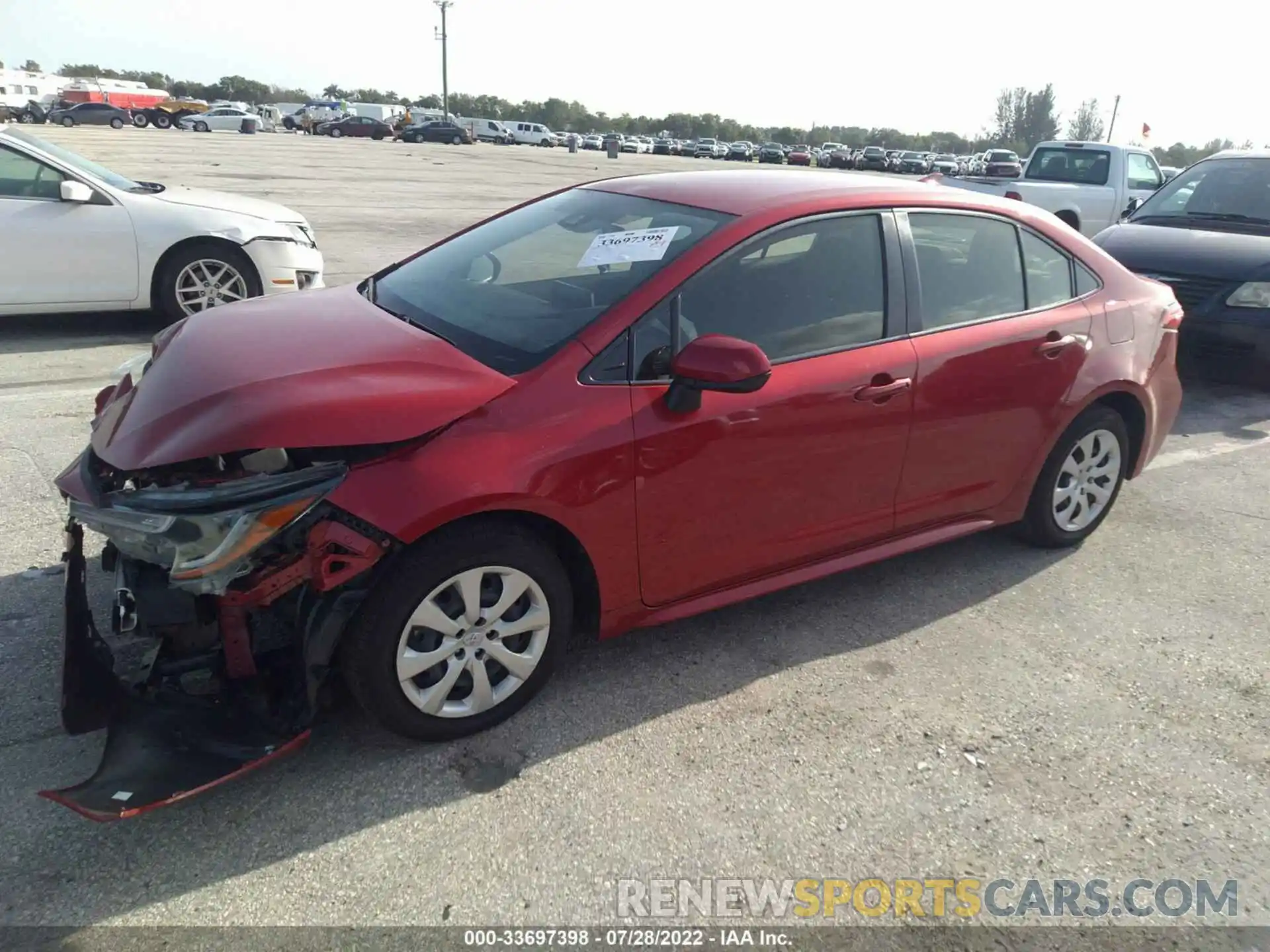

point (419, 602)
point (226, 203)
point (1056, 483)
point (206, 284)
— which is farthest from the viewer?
point (226, 203)

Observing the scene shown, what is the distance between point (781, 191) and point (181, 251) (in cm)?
541

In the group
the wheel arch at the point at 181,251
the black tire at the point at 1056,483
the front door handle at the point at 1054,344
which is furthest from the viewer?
the wheel arch at the point at 181,251

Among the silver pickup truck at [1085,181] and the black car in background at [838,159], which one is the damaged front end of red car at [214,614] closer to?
the silver pickup truck at [1085,181]

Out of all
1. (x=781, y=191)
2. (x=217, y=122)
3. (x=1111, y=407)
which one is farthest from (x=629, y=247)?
(x=217, y=122)

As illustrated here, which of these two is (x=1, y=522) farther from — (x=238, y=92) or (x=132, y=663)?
(x=238, y=92)

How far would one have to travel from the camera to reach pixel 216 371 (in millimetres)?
2924

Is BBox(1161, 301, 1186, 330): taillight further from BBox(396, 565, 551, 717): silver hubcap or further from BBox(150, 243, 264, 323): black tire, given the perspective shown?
BBox(150, 243, 264, 323): black tire

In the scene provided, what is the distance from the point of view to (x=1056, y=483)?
4.36 metres

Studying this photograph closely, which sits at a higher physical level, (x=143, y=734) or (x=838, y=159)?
(x=838, y=159)

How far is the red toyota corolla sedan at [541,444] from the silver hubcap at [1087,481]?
0.15 metres

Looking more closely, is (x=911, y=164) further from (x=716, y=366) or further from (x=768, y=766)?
(x=768, y=766)

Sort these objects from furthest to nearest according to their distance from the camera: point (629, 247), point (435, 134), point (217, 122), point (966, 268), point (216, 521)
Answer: point (435, 134), point (217, 122), point (966, 268), point (629, 247), point (216, 521)

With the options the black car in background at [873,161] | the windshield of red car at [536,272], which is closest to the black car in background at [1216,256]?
the windshield of red car at [536,272]

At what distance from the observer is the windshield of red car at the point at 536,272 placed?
3.16 m
